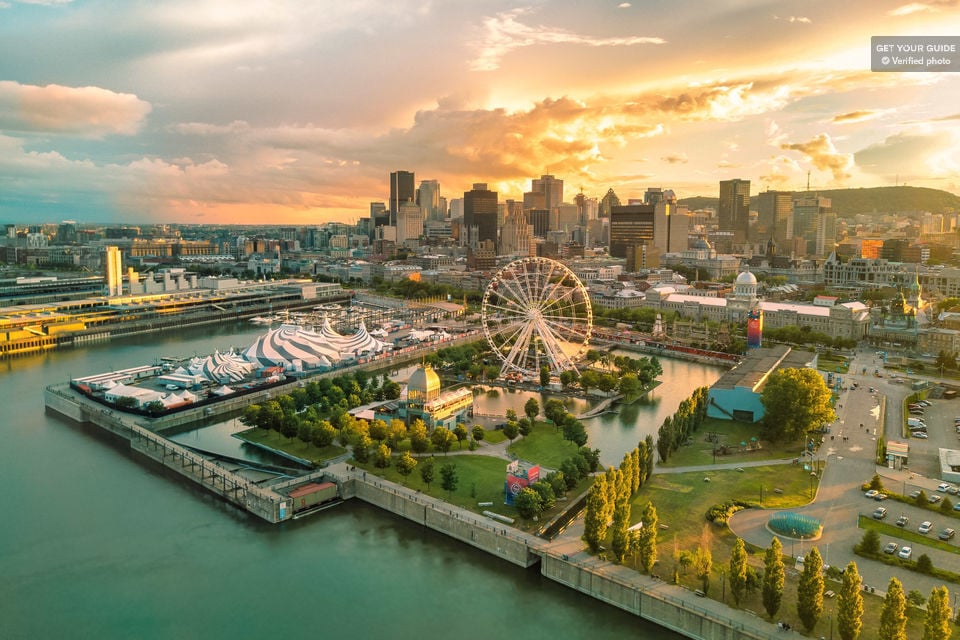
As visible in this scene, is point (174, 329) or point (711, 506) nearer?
point (711, 506)

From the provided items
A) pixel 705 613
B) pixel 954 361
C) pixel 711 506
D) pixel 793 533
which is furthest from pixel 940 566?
pixel 954 361

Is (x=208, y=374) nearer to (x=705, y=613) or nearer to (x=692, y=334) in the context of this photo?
(x=705, y=613)

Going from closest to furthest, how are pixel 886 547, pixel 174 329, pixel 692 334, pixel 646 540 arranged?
pixel 646 540
pixel 886 547
pixel 692 334
pixel 174 329

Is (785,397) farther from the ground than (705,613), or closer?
farther from the ground

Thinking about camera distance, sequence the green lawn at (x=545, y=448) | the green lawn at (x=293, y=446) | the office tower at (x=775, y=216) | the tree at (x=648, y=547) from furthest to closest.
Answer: the office tower at (x=775, y=216)
the green lawn at (x=293, y=446)
the green lawn at (x=545, y=448)
the tree at (x=648, y=547)

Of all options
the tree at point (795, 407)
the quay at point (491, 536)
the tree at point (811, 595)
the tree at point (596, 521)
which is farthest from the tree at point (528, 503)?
the tree at point (795, 407)

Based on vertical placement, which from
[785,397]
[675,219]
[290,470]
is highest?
[675,219]

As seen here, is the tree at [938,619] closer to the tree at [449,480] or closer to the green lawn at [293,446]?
the tree at [449,480]
